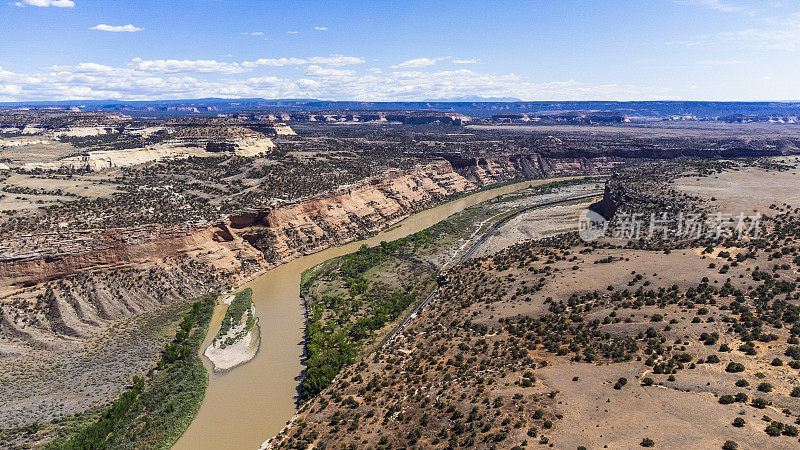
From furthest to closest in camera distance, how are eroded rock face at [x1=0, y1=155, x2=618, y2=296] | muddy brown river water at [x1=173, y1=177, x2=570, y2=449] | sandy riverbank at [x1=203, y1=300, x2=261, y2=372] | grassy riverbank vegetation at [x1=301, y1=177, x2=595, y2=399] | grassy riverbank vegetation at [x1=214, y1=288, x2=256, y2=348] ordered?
eroded rock face at [x1=0, y1=155, x2=618, y2=296] → grassy riverbank vegetation at [x1=214, y1=288, x2=256, y2=348] → sandy riverbank at [x1=203, y1=300, x2=261, y2=372] → grassy riverbank vegetation at [x1=301, y1=177, x2=595, y2=399] → muddy brown river water at [x1=173, y1=177, x2=570, y2=449]

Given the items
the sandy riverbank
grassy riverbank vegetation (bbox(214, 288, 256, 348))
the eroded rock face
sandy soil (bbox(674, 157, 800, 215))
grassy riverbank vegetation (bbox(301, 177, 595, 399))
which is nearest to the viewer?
grassy riverbank vegetation (bbox(301, 177, 595, 399))

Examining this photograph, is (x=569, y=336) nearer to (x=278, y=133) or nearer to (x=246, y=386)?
(x=246, y=386)

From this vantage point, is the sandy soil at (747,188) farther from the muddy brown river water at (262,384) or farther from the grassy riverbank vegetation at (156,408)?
the grassy riverbank vegetation at (156,408)

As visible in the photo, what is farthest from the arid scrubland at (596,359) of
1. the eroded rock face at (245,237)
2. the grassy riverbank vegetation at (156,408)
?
the eroded rock face at (245,237)

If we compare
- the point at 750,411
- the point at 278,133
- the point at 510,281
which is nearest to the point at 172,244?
the point at 510,281

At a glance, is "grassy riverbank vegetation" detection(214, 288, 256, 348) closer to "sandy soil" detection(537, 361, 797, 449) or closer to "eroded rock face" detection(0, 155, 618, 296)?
"eroded rock face" detection(0, 155, 618, 296)

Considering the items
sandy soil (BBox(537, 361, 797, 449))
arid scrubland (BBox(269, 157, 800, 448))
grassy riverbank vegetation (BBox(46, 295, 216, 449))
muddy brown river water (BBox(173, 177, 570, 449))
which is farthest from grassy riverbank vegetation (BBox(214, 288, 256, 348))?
sandy soil (BBox(537, 361, 797, 449))

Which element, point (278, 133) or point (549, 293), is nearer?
point (549, 293)
